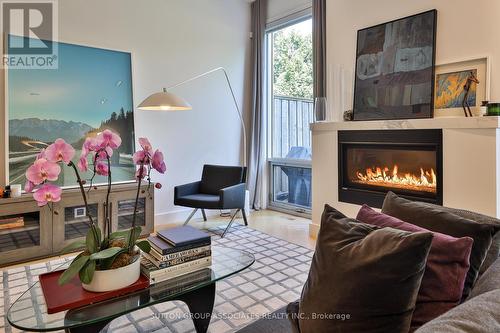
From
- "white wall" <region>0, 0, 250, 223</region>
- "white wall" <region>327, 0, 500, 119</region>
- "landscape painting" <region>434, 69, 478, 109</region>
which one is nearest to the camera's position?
"white wall" <region>327, 0, 500, 119</region>

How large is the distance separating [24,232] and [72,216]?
413 millimetres

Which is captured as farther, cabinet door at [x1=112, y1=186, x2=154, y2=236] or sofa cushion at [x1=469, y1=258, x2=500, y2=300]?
cabinet door at [x1=112, y1=186, x2=154, y2=236]

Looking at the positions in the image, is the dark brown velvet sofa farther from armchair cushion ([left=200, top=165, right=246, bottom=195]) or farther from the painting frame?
armchair cushion ([left=200, top=165, right=246, bottom=195])

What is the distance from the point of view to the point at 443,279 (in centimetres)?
103

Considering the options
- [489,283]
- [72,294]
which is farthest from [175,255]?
[489,283]

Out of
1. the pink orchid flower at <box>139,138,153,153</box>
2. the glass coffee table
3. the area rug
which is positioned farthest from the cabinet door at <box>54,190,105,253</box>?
the pink orchid flower at <box>139,138,153,153</box>

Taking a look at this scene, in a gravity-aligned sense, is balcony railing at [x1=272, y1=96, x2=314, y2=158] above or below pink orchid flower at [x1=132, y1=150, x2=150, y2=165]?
above

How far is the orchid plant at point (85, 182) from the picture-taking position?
4.22 ft

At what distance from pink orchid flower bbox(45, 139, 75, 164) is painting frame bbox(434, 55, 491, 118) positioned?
288cm

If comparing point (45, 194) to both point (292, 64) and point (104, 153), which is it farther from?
point (292, 64)

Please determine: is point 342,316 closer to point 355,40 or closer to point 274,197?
point 355,40

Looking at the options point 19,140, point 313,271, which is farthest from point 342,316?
point 19,140

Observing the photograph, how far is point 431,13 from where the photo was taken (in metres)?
2.96

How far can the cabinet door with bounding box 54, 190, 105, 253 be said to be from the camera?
3.24 meters
